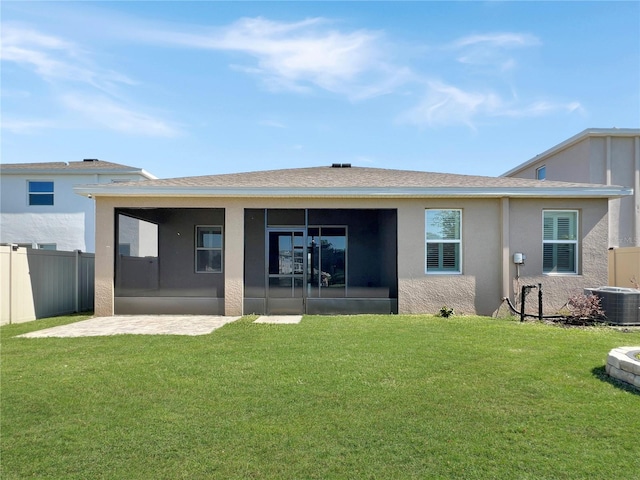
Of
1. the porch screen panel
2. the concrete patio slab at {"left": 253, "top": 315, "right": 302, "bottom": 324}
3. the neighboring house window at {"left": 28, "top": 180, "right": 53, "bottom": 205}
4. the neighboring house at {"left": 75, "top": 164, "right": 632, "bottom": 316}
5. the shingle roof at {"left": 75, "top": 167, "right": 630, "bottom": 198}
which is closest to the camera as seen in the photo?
the concrete patio slab at {"left": 253, "top": 315, "right": 302, "bottom": 324}

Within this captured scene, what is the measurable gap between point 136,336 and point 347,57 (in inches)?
392

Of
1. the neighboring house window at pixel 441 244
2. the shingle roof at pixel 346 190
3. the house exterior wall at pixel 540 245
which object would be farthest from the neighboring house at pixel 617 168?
the neighboring house window at pixel 441 244

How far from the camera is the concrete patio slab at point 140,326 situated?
812 cm

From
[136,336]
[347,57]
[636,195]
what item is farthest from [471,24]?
[136,336]

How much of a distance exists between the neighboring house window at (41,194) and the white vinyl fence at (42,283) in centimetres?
849

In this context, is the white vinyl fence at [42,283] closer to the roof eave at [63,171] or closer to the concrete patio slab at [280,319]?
the concrete patio slab at [280,319]

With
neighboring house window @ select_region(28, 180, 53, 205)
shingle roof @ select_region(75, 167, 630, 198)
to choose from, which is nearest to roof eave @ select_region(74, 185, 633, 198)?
shingle roof @ select_region(75, 167, 630, 198)

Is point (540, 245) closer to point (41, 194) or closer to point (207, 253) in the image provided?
point (207, 253)

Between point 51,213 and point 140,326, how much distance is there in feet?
43.5

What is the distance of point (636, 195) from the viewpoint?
16359 millimetres

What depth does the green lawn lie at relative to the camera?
3.17 meters

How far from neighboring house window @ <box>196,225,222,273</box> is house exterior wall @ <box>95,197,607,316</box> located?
9.16ft

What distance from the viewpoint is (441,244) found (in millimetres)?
10695

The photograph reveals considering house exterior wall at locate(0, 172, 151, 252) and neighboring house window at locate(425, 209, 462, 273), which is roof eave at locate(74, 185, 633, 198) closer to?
neighboring house window at locate(425, 209, 462, 273)
